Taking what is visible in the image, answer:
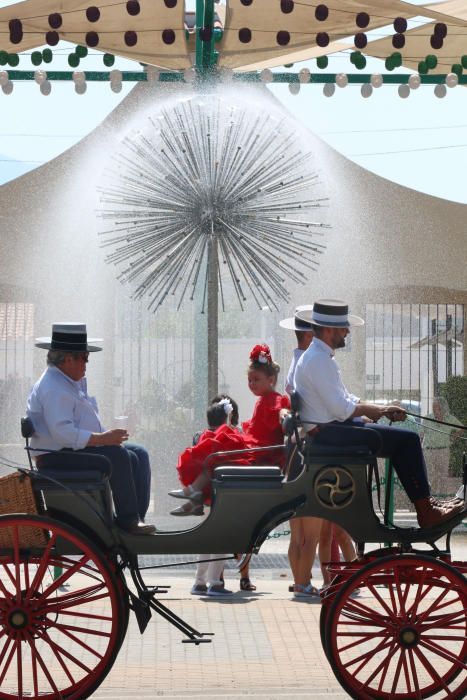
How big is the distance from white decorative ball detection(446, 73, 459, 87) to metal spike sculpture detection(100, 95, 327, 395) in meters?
1.65

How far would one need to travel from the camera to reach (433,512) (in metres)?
4.76

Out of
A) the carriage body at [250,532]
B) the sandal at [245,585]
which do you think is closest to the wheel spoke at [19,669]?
the carriage body at [250,532]

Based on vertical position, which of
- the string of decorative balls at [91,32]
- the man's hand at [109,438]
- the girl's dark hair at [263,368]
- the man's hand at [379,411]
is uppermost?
the string of decorative balls at [91,32]

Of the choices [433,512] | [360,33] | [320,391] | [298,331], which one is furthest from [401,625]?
[360,33]

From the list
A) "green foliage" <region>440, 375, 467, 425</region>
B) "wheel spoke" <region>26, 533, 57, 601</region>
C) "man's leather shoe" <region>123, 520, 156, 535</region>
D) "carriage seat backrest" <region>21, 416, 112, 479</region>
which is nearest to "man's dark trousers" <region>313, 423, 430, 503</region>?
"man's leather shoe" <region>123, 520, 156, 535</region>

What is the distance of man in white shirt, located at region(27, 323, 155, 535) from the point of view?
4742 mm

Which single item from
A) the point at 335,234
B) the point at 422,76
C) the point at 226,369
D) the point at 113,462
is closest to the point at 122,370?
the point at 226,369

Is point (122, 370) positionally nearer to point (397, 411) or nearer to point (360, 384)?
point (360, 384)

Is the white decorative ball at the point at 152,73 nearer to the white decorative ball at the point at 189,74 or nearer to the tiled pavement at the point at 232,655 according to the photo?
the white decorative ball at the point at 189,74

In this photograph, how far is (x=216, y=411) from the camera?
22.7 ft

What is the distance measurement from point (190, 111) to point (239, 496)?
17.5ft

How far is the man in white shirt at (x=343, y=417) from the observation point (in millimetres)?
4758

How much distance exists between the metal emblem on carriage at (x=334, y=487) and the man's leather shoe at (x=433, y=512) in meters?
0.30

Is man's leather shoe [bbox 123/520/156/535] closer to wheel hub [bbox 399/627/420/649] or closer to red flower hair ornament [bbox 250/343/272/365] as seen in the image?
wheel hub [bbox 399/627/420/649]
